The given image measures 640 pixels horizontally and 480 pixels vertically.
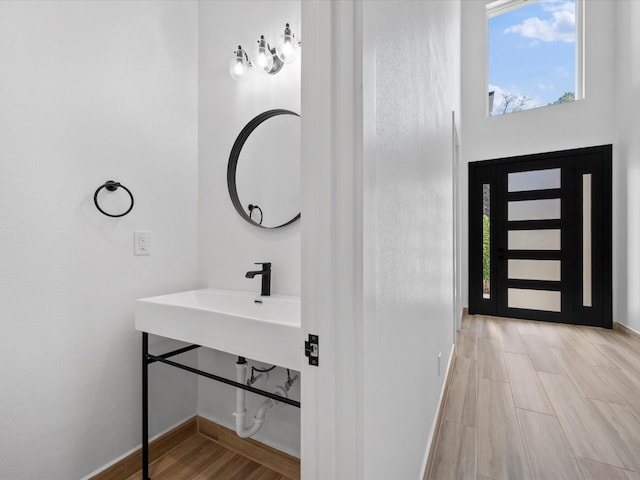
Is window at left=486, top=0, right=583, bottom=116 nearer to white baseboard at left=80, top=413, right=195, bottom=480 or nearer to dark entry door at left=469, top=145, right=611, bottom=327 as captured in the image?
dark entry door at left=469, top=145, right=611, bottom=327

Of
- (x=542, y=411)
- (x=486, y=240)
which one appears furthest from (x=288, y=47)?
(x=486, y=240)

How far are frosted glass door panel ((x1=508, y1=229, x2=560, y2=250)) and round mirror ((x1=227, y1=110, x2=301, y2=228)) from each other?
347 centimetres

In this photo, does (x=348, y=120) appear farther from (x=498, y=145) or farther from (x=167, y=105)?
(x=498, y=145)

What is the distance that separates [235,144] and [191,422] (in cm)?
153

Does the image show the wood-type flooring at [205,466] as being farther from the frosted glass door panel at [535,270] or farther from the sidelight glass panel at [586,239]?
the sidelight glass panel at [586,239]

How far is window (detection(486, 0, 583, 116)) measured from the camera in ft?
12.6

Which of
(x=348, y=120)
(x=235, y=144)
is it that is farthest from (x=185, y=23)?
(x=348, y=120)

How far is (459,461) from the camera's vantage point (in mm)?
1478

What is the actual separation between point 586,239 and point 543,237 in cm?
40

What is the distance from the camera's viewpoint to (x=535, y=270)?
390cm

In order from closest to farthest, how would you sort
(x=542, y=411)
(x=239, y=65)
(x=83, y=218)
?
1. (x=83, y=218)
2. (x=239, y=65)
3. (x=542, y=411)

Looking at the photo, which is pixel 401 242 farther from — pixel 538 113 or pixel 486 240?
pixel 538 113

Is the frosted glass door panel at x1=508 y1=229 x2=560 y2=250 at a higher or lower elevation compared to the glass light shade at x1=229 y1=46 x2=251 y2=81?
lower

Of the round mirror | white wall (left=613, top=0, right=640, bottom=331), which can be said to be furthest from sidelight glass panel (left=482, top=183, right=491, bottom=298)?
the round mirror
